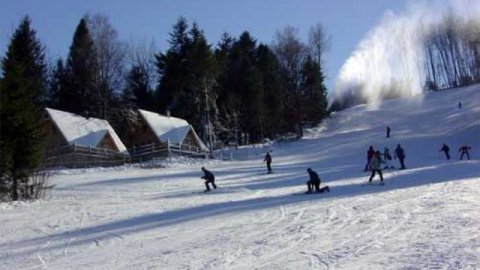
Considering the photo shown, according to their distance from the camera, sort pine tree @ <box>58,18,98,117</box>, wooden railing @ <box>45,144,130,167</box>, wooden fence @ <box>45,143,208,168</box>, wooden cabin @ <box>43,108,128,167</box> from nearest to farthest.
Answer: wooden railing @ <box>45,144,130,167</box>, wooden fence @ <box>45,143,208,168</box>, wooden cabin @ <box>43,108,128,167</box>, pine tree @ <box>58,18,98,117</box>

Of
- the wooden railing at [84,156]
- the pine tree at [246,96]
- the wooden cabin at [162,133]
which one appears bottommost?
the wooden railing at [84,156]

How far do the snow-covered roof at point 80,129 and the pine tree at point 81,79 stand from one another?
8.27m

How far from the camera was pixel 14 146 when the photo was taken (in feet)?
80.6

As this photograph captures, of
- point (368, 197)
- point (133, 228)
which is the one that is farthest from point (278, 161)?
point (133, 228)

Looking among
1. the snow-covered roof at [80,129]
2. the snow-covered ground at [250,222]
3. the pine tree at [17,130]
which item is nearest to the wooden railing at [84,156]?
the snow-covered roof at [80,129]

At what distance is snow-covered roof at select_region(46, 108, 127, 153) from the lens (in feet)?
149

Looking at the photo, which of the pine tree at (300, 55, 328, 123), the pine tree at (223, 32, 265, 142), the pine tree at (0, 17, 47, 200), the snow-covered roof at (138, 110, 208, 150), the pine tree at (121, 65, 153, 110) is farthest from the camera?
the pine tree at (300, 55, 328, 123)

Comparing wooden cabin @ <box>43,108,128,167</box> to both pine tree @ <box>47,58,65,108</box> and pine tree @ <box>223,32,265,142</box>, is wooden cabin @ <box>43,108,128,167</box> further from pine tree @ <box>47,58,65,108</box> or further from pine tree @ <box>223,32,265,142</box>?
pine tree @ <box>223,32,265,142</box>

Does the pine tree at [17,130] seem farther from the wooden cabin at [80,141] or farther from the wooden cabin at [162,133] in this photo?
the wooden cabin at [162,133]

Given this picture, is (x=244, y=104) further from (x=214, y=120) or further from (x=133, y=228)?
(x=133, y=228)

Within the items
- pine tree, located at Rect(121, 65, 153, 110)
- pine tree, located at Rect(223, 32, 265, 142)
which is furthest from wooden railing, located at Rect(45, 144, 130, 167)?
pine tree, located at Rect(223, 32, 265, 142)

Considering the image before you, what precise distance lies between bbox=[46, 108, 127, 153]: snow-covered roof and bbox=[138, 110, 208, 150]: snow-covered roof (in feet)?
14.0

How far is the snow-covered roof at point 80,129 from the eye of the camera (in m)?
45.3

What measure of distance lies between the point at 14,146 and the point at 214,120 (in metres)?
37.4
